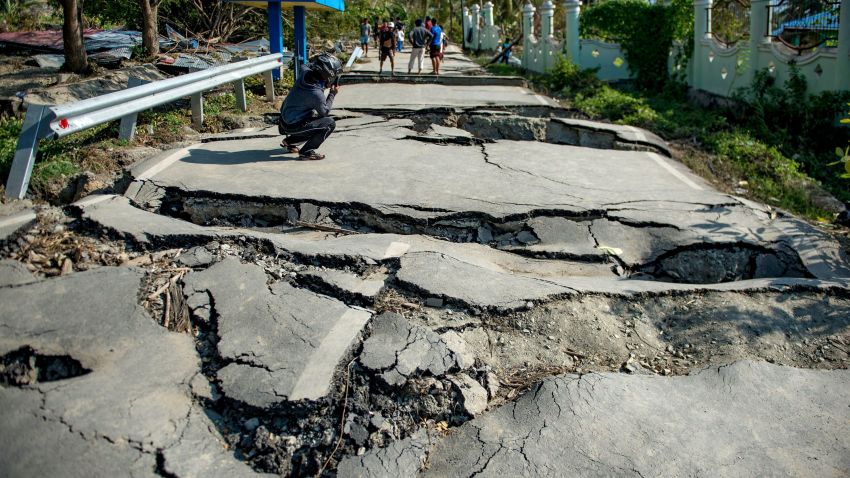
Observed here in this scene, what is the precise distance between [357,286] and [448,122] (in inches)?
240

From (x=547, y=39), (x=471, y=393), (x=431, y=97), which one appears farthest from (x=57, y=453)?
(x=547, y=39)

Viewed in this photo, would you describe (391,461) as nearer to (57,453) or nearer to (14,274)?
(57,453)

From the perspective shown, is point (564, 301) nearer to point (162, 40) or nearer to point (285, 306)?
point (285, 306)

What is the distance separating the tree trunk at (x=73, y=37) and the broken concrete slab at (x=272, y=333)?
355 inches

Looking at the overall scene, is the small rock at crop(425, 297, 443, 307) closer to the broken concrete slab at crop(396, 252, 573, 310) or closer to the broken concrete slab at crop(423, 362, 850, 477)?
the broken concrete slab at crop(396, 252, 573, 310)

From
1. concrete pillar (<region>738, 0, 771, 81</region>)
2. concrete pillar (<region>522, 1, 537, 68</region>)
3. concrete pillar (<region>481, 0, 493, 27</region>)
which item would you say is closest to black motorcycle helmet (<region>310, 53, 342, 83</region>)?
concrete pillar (<region>738, 0, 771, 81</region>)

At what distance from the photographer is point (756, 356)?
3.88 metres

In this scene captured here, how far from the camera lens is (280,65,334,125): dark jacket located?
6883 mm

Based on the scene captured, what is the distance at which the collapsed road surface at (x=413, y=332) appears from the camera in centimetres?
290

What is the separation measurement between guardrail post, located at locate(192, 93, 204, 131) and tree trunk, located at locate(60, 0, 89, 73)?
4.57 metres

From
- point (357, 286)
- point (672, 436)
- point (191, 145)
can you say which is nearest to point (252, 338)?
point (357, 286)

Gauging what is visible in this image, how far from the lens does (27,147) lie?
522 centimetres

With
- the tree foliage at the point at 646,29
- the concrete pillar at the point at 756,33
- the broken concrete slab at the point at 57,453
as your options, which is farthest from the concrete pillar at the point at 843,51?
the broken concrete slab at the point at 57,453

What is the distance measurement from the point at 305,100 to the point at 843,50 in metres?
8.33
